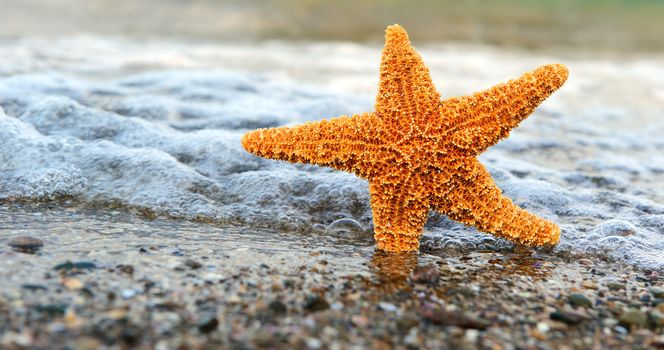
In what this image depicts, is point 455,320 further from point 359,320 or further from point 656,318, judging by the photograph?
point 656,318

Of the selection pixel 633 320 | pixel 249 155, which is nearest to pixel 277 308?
pixel 633 320

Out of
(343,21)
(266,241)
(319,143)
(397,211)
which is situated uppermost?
(343,21)

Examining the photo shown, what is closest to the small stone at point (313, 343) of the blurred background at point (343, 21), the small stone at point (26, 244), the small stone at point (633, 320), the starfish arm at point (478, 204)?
the starfish arm at point (478, 204)

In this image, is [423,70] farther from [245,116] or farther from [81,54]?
[81,54]

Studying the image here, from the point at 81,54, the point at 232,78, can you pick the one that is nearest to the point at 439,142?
the point at 232,78

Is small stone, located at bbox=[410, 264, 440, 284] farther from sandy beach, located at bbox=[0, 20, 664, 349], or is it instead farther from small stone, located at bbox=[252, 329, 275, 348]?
small stone, located at bbox=[252, 329, 275, 348]

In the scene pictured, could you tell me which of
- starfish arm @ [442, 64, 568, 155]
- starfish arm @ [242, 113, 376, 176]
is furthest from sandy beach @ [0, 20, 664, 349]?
starfish arm @ [442, 64, 568, 155]

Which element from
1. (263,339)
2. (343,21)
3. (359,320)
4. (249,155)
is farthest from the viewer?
(343,21)
